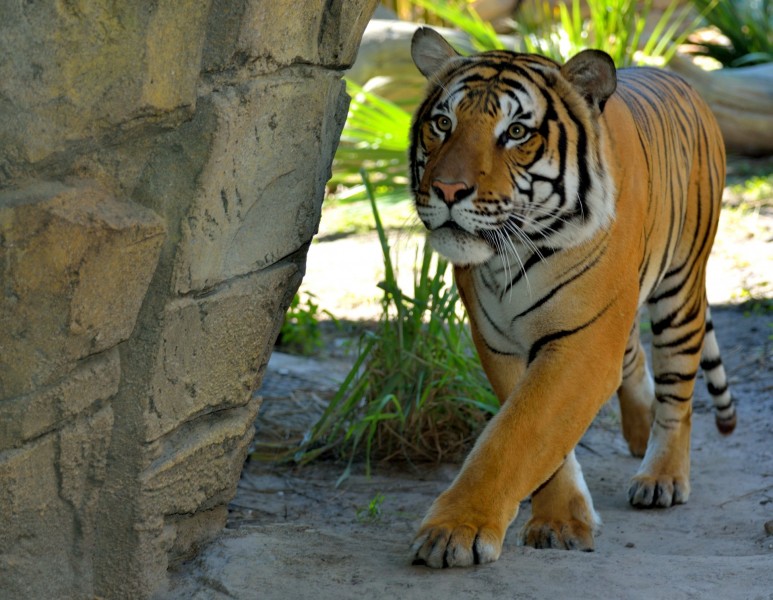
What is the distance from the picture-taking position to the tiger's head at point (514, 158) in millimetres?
2791

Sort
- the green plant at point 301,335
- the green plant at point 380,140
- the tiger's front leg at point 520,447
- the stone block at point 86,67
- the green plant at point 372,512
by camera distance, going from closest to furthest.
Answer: the stone block at point 86,67 → the tiger's front leg at point 520,447 → the green plant at point 372,512 → the green plant at point 301,335 → the green plant at point 380,140

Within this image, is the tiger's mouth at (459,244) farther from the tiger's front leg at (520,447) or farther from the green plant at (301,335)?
the green plant at (301,335)

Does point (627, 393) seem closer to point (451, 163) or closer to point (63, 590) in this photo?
point (451, 163)

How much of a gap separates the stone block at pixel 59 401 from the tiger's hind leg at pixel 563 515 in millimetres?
1493

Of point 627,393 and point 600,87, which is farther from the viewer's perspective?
point 627,393

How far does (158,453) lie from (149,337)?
0.27m

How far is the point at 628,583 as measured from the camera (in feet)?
8.26

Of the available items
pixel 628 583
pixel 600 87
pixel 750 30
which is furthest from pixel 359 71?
pixel 628 583

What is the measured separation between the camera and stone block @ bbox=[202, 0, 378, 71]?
2105mm

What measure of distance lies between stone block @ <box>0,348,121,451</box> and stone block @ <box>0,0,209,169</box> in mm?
442

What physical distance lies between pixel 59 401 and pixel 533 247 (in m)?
1.39

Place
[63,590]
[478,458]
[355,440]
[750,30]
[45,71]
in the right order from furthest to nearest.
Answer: [750,30] < [355,440] < [478,458] < [63,590] < [45,71]

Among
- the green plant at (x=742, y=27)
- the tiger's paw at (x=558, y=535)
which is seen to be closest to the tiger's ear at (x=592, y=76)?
the tiger's paw at (x=558, y=535)

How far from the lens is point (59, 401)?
2.01 m
